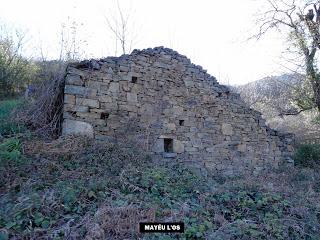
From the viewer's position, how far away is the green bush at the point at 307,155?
878cm

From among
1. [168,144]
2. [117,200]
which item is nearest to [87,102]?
[168,144]

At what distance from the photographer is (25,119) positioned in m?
6.00

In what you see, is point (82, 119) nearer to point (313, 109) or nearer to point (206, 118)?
point (206, 118)

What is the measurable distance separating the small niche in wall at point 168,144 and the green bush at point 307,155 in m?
4.45

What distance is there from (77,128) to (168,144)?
217 centimetres

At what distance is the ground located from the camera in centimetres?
330

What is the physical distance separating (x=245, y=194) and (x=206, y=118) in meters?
2.89

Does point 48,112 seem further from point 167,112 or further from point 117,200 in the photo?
point 117,200

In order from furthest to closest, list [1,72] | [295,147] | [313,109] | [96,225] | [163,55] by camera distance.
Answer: [313,109] < [1,72] < [295,147] < [163,55] < [96,225]

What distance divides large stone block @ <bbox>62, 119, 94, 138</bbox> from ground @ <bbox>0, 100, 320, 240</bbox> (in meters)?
0.22

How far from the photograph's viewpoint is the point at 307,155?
893cm

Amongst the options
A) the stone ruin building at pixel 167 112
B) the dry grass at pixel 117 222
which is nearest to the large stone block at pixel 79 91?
the stone ruin building at pixel 167 112

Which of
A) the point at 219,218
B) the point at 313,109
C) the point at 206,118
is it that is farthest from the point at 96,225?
the point at 313,109

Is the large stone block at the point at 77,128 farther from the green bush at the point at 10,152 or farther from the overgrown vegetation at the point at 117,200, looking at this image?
the green bush at the point at 10,152
